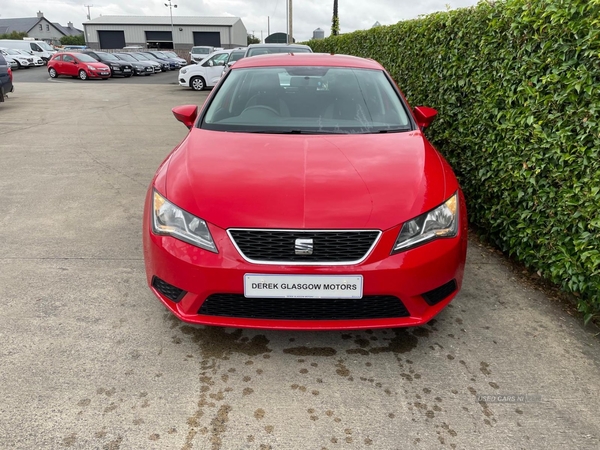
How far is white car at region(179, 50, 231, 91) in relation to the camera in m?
19.0

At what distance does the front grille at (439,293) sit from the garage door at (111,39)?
7876 cm

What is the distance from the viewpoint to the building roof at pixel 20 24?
8369 centimetres

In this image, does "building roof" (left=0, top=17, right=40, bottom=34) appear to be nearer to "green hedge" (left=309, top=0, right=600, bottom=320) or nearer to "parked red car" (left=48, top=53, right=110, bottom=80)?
"parked red car" (left=48, top=53, right=110, bottom=80)

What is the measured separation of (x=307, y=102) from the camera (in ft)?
11.6

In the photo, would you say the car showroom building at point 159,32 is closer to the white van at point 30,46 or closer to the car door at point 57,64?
the white van at point 30,46

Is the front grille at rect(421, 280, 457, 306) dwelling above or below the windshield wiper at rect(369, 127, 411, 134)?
below

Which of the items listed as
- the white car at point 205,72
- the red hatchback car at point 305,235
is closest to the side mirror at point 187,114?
the red hatchback car at point 305,235

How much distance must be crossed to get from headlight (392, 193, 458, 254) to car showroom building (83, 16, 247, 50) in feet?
240

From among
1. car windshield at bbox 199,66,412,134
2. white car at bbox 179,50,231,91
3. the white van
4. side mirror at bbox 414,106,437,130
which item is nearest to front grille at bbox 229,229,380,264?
car windshield at bbox 199,66,412,134

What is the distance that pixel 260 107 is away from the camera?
350 centimetres

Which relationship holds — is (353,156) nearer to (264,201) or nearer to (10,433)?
(264,201)

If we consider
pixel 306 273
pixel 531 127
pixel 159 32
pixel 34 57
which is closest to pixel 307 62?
pixel 531 127

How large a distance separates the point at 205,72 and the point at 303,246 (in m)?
18.4

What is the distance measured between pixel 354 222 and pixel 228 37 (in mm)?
73633
